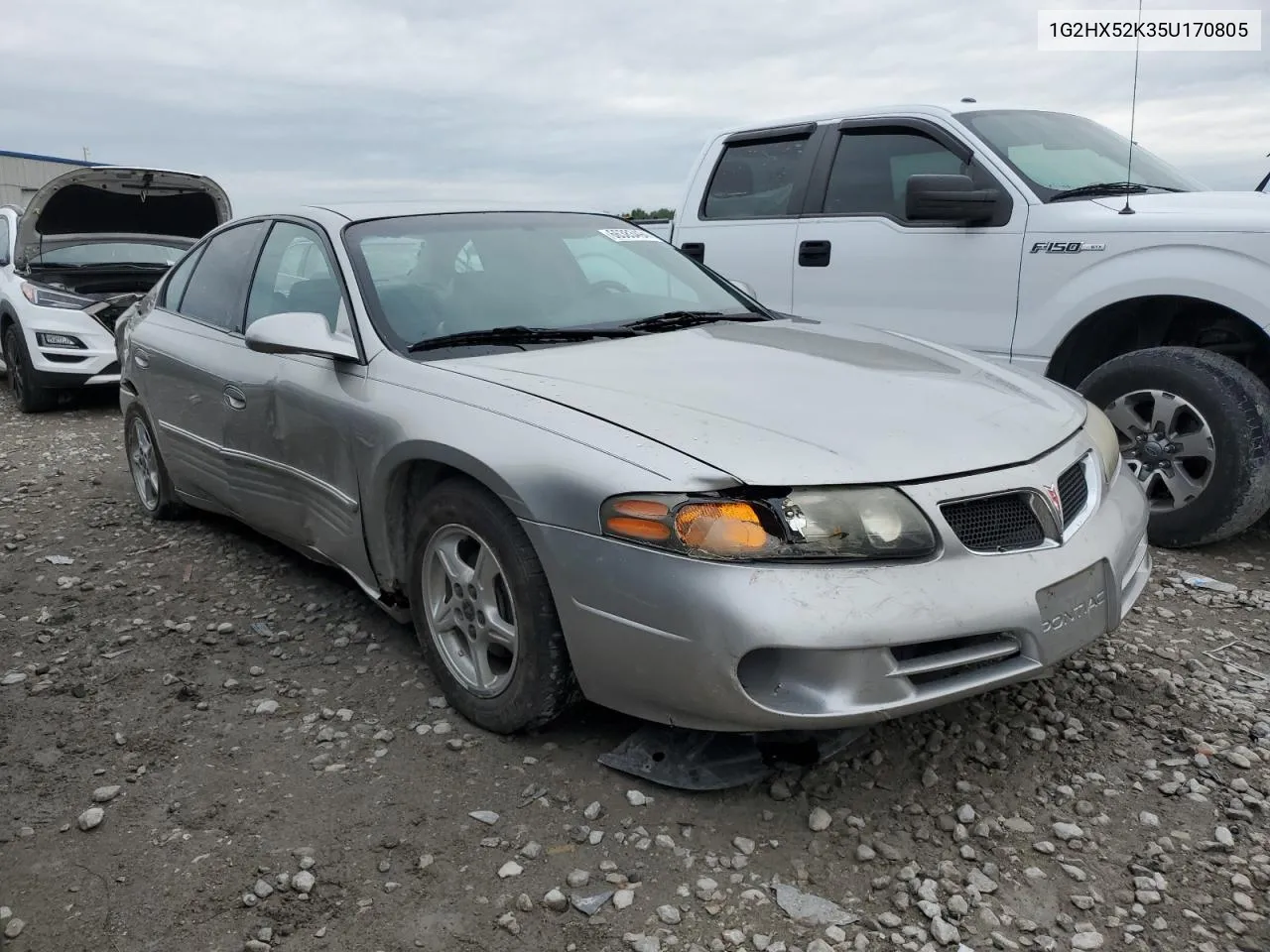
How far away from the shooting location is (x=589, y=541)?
2.49 metres

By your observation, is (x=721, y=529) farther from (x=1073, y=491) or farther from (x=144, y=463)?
(x=144, y=463)

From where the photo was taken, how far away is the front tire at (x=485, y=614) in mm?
2684

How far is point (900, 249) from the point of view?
202 inches

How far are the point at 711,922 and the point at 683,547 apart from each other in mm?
783

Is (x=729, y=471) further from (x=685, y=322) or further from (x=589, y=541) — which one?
(x=685, y=322)

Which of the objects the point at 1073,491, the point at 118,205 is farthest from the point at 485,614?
the point at 118,205

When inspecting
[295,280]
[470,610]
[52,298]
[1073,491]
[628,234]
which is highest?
[628,234]

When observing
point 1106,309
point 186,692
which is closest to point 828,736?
point 186,692

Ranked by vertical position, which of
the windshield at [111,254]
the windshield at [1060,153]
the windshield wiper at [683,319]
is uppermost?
the windshield at [1060,153]

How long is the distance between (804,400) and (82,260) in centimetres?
850

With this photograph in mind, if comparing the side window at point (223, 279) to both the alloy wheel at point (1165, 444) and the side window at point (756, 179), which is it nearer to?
the side window at point (756, 179)

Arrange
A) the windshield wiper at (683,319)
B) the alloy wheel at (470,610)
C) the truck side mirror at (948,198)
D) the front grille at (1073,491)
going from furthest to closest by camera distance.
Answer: the truck side mirror at (948,198), the windshield wiper at (683,319), the alloy wheel at (470,610), the front grille at (1073,491)

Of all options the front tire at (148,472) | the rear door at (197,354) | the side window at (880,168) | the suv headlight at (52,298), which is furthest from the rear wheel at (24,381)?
the side window at (880,168)

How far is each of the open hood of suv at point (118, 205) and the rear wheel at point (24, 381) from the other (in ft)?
2.22
